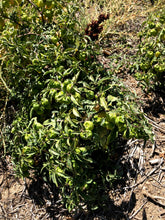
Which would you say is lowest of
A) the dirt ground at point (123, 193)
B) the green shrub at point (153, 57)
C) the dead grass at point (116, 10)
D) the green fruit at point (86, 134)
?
the dirt ground at point (123, 193)

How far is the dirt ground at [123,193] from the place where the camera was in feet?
6.74

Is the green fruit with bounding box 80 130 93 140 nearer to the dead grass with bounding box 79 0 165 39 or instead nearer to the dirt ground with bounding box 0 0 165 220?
the dirt ground with bounding box 0 0 165 220

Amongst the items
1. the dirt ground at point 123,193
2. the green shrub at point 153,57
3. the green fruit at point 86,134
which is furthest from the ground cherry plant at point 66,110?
the green shrub at point 153,57

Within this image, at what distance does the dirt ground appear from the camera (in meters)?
2.05

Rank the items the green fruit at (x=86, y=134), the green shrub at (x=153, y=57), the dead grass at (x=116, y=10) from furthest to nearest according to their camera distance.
Answer: 1. the dead grass at (x=116, y=10)
2. the green shrub at (x=153, y=57)
3. the green fruit at (x=86, y=134)

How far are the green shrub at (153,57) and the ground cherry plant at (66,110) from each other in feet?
2.71

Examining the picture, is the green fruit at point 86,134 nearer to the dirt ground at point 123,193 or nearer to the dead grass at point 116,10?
the dirt ground at point 123,193

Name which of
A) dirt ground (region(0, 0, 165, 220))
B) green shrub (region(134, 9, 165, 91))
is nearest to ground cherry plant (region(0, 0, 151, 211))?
dirt ground (region(0, 0, 165, 220))

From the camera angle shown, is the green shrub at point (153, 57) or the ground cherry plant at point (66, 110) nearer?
the ground cherry plant at point (66, 110)

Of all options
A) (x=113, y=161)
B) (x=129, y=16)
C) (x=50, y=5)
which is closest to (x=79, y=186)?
(x=113, y=161)

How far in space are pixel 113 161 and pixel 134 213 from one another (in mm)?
558

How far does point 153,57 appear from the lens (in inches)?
98.0

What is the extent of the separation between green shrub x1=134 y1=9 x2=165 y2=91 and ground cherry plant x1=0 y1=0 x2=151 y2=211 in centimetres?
83

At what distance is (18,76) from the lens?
77.4 inches
